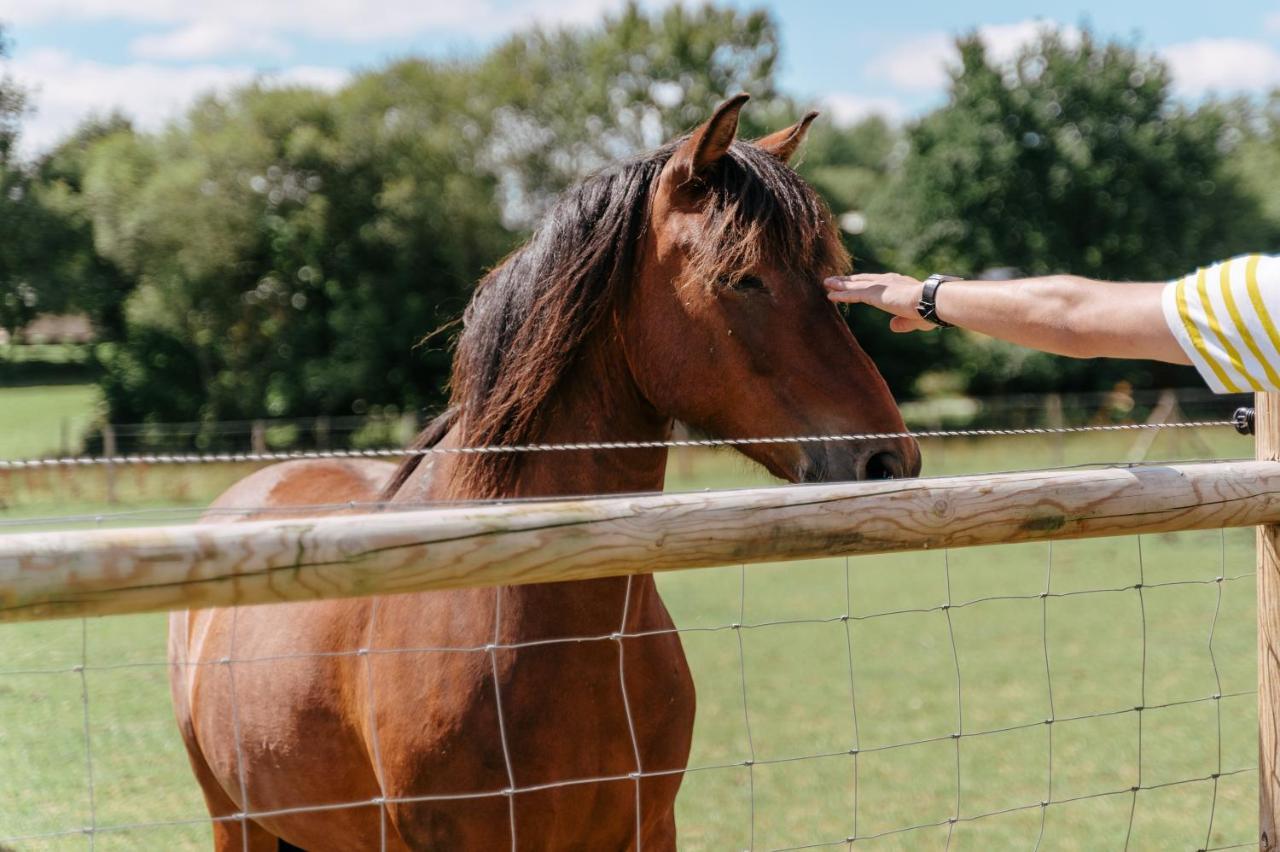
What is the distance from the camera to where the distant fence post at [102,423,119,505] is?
16297 millimetres

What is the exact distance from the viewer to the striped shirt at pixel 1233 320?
1.54 m

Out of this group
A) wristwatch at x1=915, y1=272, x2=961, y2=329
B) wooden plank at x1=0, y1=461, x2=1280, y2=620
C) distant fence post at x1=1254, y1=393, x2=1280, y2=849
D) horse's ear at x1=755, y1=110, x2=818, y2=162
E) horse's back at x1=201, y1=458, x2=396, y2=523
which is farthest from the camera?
horse's back at x1=201, y1=458, x2=396, y2=523

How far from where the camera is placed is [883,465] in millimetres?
1987

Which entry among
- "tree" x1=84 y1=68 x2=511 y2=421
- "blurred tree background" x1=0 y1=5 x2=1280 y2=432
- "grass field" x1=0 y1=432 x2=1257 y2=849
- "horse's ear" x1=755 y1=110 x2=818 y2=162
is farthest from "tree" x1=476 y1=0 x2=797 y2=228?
"horse's ear" x1=755 y1=110 x2=818 y2=162

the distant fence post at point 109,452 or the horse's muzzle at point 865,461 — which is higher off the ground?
the horse's muzzle at point 865,461

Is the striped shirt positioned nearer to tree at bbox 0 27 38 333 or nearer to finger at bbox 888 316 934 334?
finger at bbox 888 316 934 334

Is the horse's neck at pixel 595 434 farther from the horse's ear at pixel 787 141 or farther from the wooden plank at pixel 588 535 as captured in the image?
the horse's ear at pixel 787 141

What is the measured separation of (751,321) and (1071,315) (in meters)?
0.63

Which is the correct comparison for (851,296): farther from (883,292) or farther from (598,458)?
(598,458)

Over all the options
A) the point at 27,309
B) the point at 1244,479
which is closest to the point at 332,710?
the point at 1244,479

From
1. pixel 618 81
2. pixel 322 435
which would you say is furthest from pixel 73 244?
pixel 618 81

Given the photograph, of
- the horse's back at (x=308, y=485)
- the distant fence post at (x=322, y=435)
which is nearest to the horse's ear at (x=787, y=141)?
the horse's back at (x=308, y=485)

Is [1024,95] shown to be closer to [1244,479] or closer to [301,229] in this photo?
[301,229]

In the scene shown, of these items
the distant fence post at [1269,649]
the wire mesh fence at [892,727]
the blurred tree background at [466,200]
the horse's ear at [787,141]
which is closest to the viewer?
the distant fence post at [1269,649]
